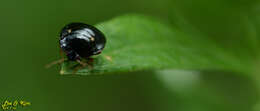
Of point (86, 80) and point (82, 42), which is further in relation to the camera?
point (86, 80)

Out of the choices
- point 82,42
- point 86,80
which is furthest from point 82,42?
point 86,80

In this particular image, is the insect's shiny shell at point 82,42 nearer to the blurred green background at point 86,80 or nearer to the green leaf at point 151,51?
the green leaf at point 151,51

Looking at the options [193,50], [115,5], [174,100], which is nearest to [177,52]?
[193,50]

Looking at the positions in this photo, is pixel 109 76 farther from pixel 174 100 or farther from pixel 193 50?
pixel 193 50

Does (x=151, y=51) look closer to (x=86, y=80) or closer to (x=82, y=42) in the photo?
(x=82, y=42)

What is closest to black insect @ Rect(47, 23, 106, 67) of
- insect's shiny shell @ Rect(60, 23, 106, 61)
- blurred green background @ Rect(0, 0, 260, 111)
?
insect's shiny shell @ Rect(60, 23, 106, 61)

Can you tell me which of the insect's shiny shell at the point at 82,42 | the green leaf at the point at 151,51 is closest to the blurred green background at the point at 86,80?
the green leaf at the point at 151,51
